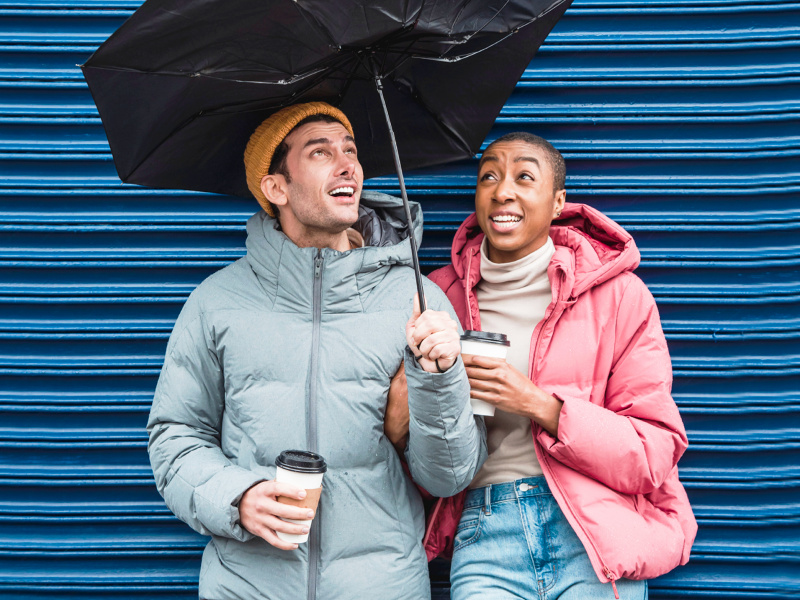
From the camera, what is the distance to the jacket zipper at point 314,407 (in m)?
2.40

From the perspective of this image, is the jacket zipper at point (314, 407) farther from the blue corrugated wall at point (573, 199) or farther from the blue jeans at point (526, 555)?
the blue corrugated wall at point (573, 199)

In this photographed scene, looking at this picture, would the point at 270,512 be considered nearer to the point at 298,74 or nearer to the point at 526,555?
the point at 526,555

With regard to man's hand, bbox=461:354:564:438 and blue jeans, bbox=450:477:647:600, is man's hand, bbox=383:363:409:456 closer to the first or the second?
man's hand, bbox=461:354:564:438

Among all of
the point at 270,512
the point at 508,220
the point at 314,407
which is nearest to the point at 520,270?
the point at 508,220

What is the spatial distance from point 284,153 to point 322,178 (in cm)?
23

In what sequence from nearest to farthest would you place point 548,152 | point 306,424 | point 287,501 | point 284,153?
point 287,501
point 306,424
point 284,153
point 548,152

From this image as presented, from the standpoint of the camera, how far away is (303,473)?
214 cm

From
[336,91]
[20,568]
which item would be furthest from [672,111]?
[20,568]

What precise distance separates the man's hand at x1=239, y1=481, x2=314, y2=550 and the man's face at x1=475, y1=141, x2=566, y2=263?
53.3 inches

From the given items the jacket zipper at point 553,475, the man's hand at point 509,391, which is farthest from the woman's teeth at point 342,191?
the jacket zipper at point 553,475

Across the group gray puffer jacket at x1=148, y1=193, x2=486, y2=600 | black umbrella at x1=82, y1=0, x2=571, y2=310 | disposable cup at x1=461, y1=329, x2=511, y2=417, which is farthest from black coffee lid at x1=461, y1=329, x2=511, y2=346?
black umbrella at x1=82, y1=0, x2=571, y2=310

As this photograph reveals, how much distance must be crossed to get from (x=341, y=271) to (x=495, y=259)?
29.9 inches

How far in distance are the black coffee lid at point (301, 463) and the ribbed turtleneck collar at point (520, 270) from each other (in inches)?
46.1

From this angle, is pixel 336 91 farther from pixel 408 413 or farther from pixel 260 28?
pixel 408 413
